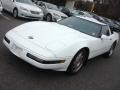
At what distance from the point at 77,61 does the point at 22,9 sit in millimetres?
8345

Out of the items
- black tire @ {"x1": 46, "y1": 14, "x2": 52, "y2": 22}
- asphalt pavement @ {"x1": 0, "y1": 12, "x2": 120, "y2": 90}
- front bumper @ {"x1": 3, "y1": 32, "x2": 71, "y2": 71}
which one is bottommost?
black tire @ {"x1": 46, "y1": 14, "x2": 52, "y2": 22}

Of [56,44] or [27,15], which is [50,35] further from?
[27,15]

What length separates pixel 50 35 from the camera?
200 inches

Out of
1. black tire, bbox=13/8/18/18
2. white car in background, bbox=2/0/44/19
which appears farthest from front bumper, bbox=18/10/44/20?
black tire, bbox=13/8/18/18

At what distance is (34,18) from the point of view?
13547 mm

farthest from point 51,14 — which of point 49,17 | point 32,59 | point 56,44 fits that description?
point 32,59

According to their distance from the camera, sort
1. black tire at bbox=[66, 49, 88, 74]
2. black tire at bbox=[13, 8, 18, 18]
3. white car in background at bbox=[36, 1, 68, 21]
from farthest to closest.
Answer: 1. white car in background at bbox=[36, 1, 68, 21]
2. black tire at bbox=[13, 8, 18, 18]
3. black tire at bbox=[66, 49, 88, 74]

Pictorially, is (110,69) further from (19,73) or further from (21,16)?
(21,16)

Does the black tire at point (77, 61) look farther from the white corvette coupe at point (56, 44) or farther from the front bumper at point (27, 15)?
the front bumper at point (27, 15)

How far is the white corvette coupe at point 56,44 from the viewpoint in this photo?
445 cm

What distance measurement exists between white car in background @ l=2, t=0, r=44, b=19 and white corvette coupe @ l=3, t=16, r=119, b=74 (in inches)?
275

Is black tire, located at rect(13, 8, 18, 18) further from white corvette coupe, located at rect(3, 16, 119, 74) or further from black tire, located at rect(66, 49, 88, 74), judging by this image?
black tire, located at rect(66, 49, 88, 74)

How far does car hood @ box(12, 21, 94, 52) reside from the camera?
15.3ft

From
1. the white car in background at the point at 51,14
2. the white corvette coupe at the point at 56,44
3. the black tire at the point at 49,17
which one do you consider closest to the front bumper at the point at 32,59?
the white corvette coupe at the point at 56,44
